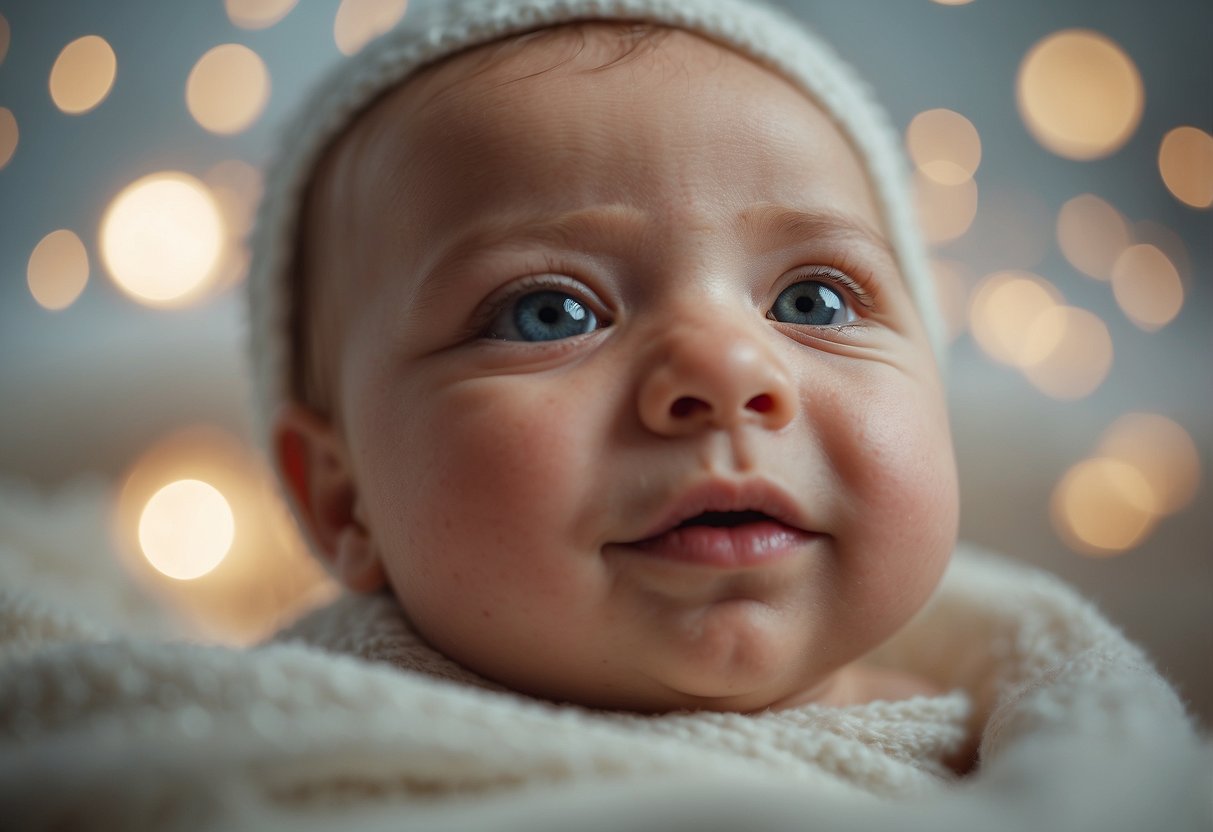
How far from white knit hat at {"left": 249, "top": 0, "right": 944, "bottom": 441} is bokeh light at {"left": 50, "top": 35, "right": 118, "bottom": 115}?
110 cm

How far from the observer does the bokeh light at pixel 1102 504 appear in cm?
167

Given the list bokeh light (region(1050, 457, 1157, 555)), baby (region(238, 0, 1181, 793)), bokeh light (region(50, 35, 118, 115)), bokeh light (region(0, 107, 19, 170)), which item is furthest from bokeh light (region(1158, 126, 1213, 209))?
bokeh light (region(0, 107, 19, 170))

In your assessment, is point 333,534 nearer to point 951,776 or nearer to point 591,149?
point 591,149

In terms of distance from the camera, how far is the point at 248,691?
25.7 inches

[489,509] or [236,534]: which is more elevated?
A: [236,534]

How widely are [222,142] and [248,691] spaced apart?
1922 mm

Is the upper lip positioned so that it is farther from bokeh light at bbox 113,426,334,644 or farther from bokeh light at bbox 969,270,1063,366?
bokeh light at bbox 969,270,1063,366

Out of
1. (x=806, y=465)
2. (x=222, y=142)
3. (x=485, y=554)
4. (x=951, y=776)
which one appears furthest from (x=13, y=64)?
(x=951, y=776)

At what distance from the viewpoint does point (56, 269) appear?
2141mm

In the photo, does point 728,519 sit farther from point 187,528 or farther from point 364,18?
point 364,18

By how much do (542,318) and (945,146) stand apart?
159cm

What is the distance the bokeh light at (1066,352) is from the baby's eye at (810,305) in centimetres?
118

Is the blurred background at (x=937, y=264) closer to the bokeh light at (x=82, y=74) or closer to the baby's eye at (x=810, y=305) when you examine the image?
the bokeh light at (x=82, y=74)

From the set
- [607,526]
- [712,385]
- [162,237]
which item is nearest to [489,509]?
[607,526]
